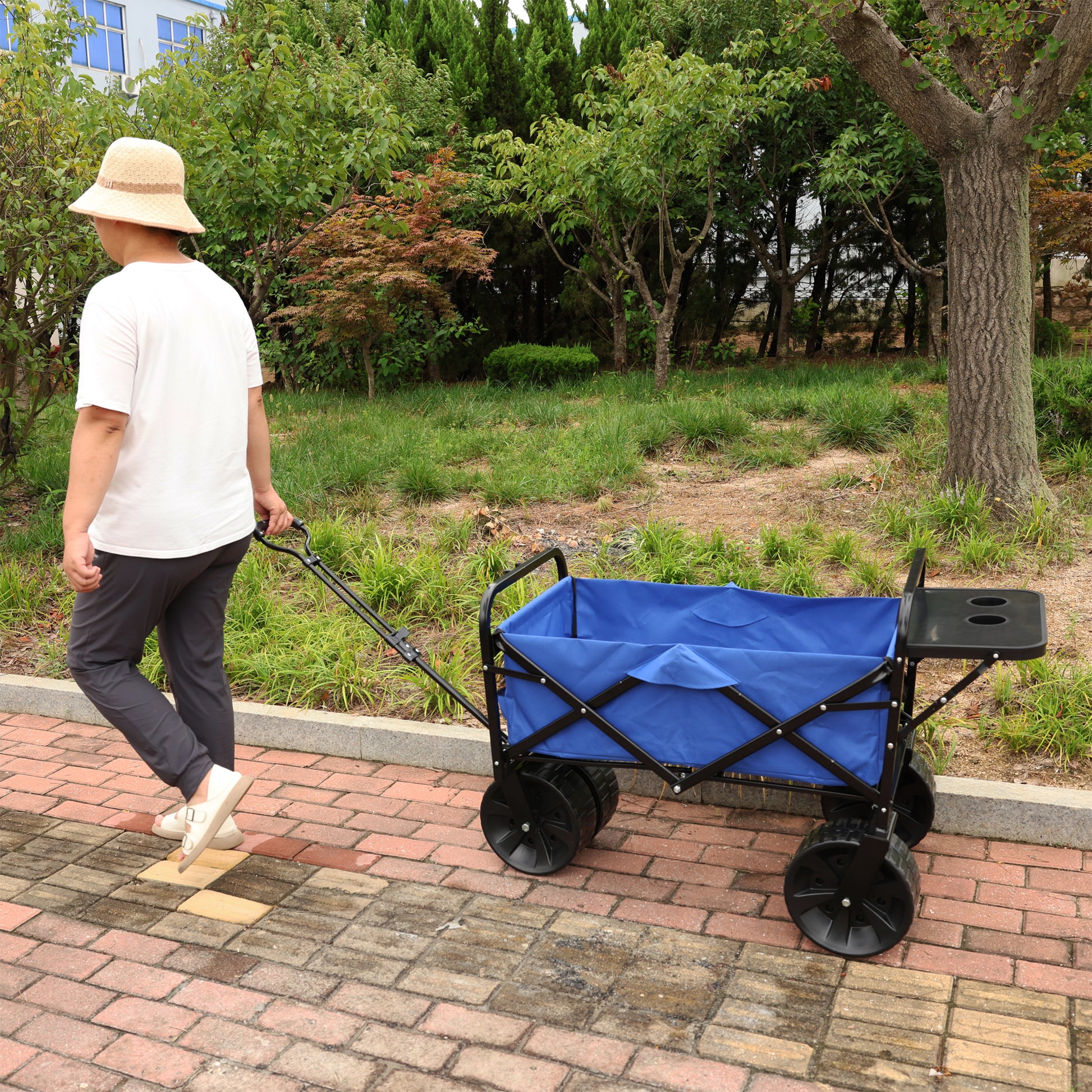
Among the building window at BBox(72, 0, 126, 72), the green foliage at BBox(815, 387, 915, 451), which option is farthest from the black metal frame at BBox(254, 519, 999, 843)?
the building window at BBox(72, 0, 126, 72)

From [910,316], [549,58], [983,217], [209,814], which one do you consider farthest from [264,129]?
[910,316]

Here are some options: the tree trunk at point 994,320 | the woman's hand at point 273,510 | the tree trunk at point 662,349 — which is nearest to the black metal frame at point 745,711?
the woman's hand at point 273,510

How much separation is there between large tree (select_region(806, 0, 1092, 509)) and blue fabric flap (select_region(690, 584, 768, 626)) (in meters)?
2.67

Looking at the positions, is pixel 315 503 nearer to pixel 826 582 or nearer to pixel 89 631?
pixel 826 582

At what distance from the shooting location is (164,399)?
9.32 feet

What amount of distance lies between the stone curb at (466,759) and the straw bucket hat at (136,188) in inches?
77.6

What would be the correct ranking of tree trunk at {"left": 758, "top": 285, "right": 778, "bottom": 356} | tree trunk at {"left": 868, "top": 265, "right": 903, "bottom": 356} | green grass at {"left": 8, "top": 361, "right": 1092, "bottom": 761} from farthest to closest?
tree trunk at {"left": 758, "top": 285, "right": 778, "bottom": 356} < tree trunk at {"left": 868, "top": 265, "right": 903, "bottom": 356} < green grass at {"left": 8, "top": 361, "right": 1092, "bottom": 761}

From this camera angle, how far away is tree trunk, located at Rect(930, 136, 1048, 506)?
5.38m

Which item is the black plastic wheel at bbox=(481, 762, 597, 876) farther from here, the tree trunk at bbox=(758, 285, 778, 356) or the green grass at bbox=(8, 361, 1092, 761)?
the tree trunk at bbox=(758, 285, 778, 356)

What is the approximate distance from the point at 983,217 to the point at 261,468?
401 cm

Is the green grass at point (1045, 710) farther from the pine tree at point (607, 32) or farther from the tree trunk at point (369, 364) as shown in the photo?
the pine tree at point (607, 32)

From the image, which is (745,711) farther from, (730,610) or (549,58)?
(549,58)

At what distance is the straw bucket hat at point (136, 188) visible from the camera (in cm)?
283

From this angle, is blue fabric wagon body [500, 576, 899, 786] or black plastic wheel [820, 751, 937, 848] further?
black plastic wheel [820, 751, 937, 848]
